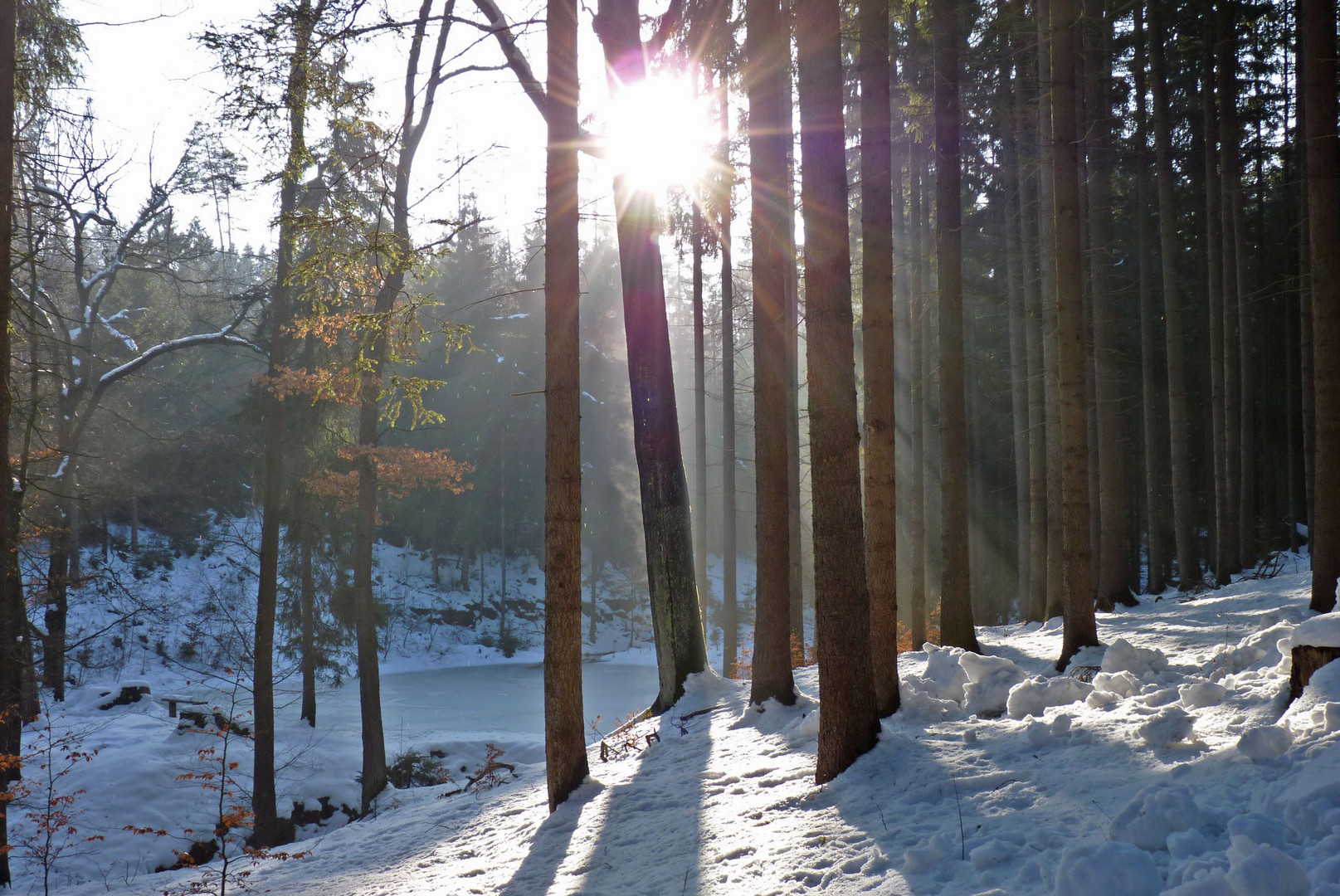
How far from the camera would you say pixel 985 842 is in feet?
11.1

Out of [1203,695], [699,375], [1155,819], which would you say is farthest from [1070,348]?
[699,375]

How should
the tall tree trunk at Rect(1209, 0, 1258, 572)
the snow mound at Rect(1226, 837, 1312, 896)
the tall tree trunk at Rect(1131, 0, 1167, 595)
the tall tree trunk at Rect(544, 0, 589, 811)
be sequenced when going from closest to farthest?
the snow mound at Rect(1226, 837, 1312, 896) → the tall tree trunk at Rect(544, 0, 589, 811) → the tall tree trunk at Rect(1209, 0, 1258, 572) → the tall tree trunk at Rect(1131, 0, 1167, 595)

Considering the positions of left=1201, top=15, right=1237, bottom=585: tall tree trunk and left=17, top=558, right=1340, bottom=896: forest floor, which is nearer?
left=17, top=558, right=1340, bottom=896: forest floor

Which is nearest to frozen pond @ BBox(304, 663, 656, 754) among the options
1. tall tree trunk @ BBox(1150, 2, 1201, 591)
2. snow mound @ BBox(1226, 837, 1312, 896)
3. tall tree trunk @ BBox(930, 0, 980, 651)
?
tall tree trunk @ BBox(930, 0, 980, 651)

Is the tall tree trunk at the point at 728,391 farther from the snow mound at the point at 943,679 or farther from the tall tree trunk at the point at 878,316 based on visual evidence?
the snow mound at the point at 943,679

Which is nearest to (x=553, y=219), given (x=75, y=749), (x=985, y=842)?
(x=985, y=842)

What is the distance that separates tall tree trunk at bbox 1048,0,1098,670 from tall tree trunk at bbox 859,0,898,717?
2231 mm

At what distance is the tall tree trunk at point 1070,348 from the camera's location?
297 inches

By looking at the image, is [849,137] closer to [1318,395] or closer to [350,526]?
[1318,395]

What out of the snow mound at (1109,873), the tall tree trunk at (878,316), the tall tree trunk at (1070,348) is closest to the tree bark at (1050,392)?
the tall tree trunk at (1070,348)

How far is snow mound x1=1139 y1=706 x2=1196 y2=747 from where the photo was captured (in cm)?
391

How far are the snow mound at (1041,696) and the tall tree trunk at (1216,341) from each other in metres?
11.0

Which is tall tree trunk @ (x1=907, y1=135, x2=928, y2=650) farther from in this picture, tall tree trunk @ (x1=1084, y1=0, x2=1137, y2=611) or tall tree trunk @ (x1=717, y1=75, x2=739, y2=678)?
tall tree trunk @ (x1=717, y1=75, x2=739, y2=678)

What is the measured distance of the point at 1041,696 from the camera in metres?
5.29
